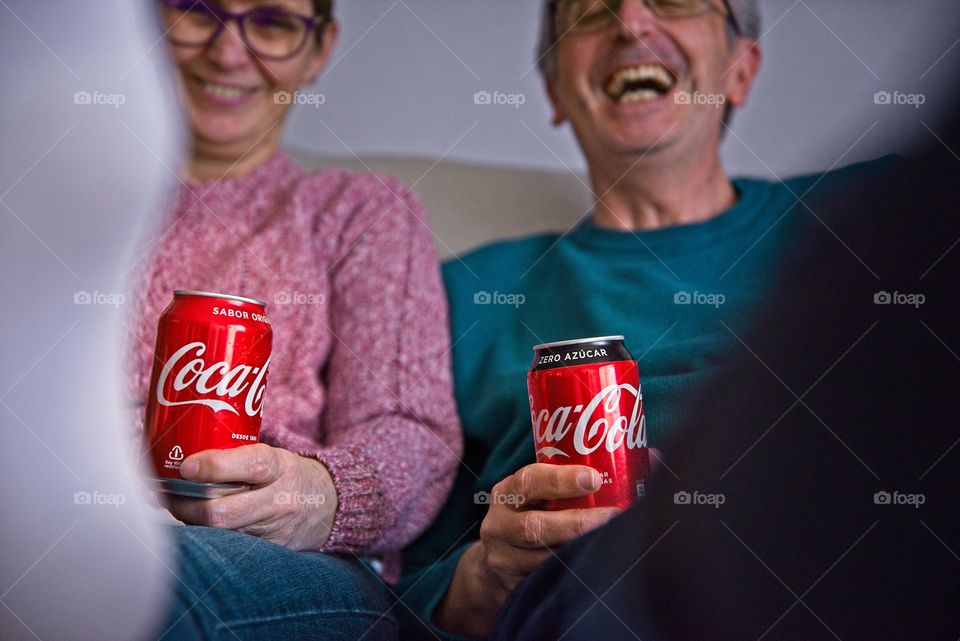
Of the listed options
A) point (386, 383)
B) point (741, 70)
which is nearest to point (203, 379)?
point (386, 383)

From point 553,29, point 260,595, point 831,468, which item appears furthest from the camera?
point 553,29

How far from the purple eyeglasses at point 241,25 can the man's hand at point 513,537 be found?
76 cm

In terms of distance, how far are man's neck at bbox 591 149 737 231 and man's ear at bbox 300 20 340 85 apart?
470 millimetres

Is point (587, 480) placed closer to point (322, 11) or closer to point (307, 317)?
point (307, 317)

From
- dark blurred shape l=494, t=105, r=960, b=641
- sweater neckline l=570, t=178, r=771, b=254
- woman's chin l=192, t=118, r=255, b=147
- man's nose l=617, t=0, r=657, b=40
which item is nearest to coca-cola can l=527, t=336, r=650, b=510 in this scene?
dark blurred shape l=494, t=105, r=960, b=641

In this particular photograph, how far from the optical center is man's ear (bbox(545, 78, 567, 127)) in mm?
1321

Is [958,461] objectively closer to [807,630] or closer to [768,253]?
[807,630]

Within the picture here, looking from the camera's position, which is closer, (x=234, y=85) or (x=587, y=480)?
(x=587, y=480)

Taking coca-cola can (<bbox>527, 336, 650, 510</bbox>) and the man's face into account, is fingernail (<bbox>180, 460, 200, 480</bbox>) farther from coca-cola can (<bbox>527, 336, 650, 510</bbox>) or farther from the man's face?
the man's face

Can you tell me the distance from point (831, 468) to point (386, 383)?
2.04 ft

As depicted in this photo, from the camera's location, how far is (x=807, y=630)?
1.87 ft

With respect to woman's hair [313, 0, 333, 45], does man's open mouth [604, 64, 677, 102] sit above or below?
below

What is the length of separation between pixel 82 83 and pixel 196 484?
760 millimetres

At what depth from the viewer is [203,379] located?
0.81 m
